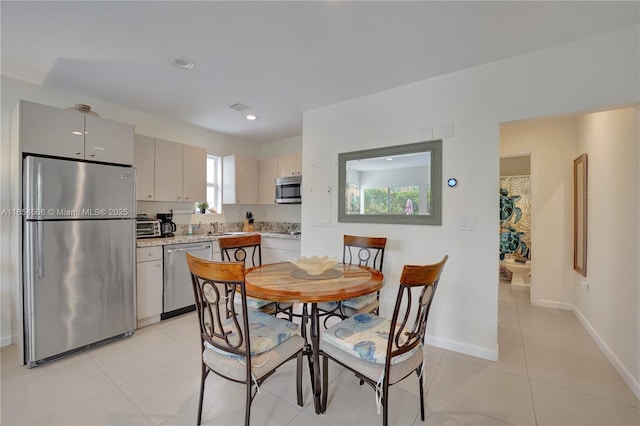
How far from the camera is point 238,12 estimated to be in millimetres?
1782

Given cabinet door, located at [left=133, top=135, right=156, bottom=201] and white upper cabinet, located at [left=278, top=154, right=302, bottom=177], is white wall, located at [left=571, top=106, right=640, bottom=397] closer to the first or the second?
white upper cabinet, located at [left=278, top=154, right=302, bottom=177]

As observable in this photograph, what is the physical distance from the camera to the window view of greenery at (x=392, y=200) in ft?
9.15

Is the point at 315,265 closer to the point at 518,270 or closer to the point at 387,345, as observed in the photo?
the point at 387,345

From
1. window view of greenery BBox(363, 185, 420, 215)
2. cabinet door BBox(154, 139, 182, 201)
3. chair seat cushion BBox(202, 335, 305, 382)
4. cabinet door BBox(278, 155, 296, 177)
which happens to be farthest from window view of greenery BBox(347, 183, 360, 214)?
cabinet door BBox(154, 139, 182, 201)

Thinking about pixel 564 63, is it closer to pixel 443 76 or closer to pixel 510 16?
pixel 510 16

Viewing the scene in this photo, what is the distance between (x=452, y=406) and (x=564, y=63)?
2.62 meters

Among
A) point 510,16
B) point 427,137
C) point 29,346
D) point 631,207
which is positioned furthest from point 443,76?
point 29,346

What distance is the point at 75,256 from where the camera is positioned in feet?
7.95

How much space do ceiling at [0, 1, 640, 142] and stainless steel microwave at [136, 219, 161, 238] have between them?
1453 millimetres

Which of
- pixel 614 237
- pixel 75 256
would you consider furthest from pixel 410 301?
pixel 75 256

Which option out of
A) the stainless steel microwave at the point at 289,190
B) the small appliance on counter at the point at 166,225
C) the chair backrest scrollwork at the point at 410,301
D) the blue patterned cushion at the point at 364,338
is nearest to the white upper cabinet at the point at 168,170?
the small appliance on counter at the point at 166,225

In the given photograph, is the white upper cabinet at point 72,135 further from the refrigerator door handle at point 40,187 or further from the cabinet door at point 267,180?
the cabinet door at point 267,180

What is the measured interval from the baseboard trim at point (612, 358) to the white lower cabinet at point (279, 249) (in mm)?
3171

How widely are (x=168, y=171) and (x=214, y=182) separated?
1005 millimetres
